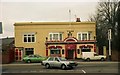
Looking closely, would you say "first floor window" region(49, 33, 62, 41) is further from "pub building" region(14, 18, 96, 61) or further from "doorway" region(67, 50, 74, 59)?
"doorway" region(67, 50, 74, 59)

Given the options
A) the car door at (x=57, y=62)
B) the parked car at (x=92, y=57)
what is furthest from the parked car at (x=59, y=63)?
the parked car at (x=92, y=57)

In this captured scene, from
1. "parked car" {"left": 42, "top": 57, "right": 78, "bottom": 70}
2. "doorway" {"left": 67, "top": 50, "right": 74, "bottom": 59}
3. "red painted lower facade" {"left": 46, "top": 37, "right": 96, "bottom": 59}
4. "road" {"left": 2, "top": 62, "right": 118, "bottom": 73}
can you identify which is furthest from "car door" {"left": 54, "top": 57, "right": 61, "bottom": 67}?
"doorway" {"left": 67, "top": 50, "right": 74, "bottom": 59}

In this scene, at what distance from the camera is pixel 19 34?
63438 millimetres

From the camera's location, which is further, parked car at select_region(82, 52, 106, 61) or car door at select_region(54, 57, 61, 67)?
parked car at select_region(82, 52, 106, 61)

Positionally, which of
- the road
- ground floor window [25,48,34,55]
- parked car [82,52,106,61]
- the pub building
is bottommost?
the road

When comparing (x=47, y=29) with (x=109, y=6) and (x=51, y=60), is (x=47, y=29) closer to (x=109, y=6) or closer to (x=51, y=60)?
(x=109, y=6)

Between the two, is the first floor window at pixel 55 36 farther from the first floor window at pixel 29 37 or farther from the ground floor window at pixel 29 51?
the ground floor window at pixel 29 51

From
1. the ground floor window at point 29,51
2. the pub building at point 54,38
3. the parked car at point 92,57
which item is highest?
the pub building at point 54,38

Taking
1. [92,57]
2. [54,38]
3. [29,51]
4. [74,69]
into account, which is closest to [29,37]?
[29,51]

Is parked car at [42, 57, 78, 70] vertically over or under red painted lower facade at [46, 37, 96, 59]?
under

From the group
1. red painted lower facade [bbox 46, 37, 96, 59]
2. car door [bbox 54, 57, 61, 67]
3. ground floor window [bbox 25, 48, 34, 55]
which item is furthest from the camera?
ground floor window [bbox 25, 48, 34, 55]

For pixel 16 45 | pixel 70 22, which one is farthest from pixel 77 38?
pixel 16 45

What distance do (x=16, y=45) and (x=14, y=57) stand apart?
2898mm

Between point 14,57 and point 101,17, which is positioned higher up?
point 101,17
